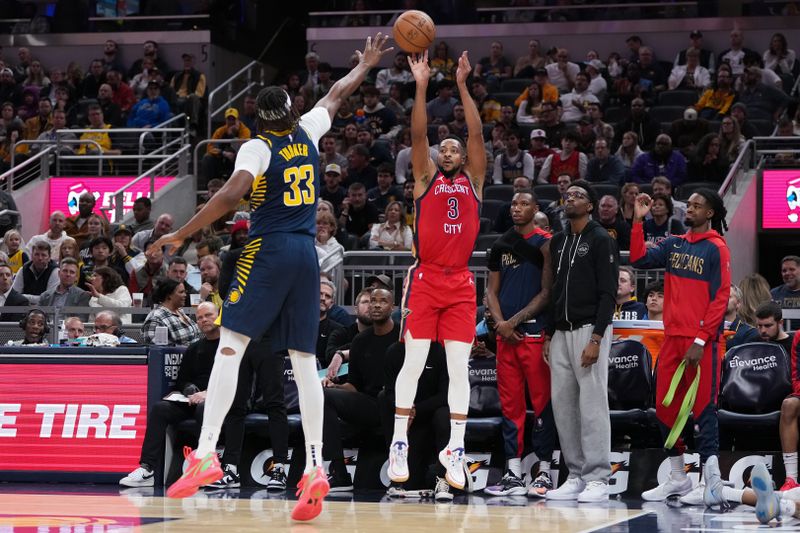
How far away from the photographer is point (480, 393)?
9688mm

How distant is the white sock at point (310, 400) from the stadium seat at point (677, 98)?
12.3m

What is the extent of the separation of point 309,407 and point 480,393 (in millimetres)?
3074

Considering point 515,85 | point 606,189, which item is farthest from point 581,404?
point 515,85

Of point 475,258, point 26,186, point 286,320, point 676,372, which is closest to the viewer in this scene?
point 286,320

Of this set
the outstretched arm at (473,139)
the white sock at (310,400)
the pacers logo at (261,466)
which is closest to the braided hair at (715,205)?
the outstretched arm at (473,139)

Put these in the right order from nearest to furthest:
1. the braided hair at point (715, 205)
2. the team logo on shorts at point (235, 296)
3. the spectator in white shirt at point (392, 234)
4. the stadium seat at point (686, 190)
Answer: the team logo on shorts at point (235, 296), the braided hair at point (715, 205), the spectator in white shirt at point (392, 234), the stadium seat at point (686, 190)

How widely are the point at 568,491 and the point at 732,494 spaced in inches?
45.5

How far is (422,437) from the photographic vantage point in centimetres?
916

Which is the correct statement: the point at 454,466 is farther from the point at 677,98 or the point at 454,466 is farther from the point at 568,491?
the point at 677,98

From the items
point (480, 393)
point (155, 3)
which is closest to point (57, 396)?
point (480, 393)

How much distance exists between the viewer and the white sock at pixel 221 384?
6660mm

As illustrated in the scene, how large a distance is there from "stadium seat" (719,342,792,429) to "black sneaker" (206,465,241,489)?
377 centimetres

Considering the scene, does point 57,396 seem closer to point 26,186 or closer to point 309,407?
point 309,407

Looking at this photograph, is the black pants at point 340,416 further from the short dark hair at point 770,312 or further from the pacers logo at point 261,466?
the short dark hair at point 770,312
